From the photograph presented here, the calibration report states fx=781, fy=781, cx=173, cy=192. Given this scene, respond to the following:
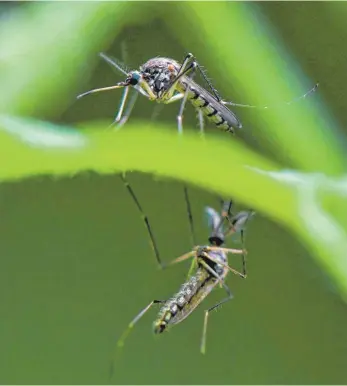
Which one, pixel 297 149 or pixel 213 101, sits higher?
pixel 297 149

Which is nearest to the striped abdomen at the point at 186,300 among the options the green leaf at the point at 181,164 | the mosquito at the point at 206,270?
the mosquito at the point at 206,270

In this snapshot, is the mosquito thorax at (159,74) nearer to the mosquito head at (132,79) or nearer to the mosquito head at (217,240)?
the mosquito head at (132,79)

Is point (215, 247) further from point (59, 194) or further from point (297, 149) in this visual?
point (59, 194)

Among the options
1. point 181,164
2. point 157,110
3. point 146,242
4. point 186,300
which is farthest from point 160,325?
point 146,242


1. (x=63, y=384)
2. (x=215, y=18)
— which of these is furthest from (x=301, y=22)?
(x=63, y=384)

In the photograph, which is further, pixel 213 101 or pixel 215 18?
pixel 213 101

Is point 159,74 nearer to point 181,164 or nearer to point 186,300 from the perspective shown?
point 186,300
